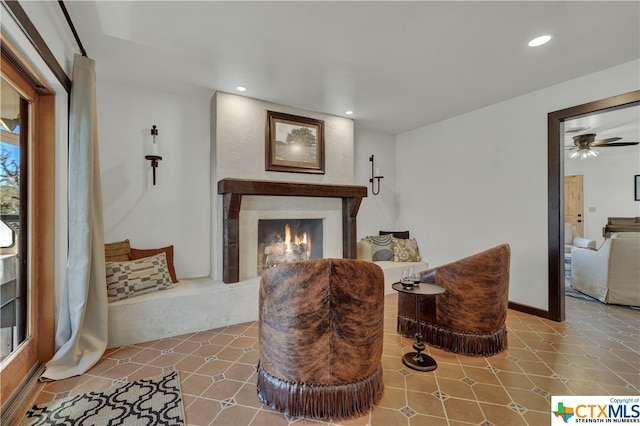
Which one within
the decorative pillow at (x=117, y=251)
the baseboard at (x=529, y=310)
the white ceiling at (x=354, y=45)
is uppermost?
the white ceiling at (x=354, y=45)

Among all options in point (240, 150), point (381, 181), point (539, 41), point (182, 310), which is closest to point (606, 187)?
point (381, 181)

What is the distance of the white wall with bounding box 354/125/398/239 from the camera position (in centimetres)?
471

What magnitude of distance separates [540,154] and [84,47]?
14.6 feet

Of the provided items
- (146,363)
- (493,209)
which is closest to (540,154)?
(493,209)

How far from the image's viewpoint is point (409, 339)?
267cm

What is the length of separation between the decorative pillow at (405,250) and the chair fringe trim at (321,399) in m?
2.91

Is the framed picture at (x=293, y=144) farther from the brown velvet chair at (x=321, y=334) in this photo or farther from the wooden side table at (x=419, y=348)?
the brown velvet chair at (x=321, y=334)

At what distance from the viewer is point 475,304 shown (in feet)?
7.66

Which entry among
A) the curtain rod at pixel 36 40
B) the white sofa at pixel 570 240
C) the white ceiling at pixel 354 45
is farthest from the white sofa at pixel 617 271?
the curtain rod at pixel 36 40

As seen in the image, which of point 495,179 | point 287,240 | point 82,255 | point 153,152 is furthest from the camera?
point 287,240

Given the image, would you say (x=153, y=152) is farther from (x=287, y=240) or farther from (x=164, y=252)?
(x=287, y=240)

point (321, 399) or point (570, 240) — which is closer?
point (321, 399)

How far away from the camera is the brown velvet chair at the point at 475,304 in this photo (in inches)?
91.5

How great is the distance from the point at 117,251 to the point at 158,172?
92 centimetres
